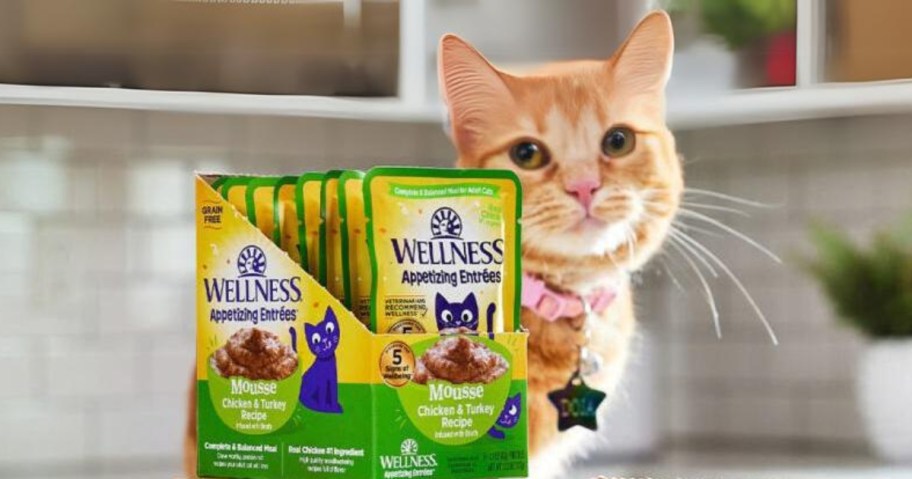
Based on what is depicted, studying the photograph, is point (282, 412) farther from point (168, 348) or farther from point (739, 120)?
point (739, 120)

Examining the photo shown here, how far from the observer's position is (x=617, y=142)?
173cm

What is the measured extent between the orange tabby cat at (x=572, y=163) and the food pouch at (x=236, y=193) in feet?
3.02

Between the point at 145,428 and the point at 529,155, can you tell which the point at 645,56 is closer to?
the point at 529,155

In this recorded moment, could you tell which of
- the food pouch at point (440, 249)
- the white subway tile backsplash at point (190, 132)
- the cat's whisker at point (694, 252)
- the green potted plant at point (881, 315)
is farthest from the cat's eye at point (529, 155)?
the food pouch at point (440, 249)

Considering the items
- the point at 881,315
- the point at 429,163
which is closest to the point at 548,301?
the point at 429,163

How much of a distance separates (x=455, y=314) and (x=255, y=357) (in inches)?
5.4

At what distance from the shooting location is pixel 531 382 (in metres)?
1.64

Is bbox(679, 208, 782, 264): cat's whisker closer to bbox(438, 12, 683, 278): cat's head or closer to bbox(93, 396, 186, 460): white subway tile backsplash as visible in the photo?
bbox(438, 12, 683, 278): cat's head

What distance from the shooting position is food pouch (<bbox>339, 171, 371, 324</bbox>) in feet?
2.45

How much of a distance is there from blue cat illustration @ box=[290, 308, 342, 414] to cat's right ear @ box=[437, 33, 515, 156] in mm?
1006

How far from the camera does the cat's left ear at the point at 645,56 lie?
1.76 metres

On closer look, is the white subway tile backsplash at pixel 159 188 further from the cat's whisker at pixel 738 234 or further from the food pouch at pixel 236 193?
the food pouch at pixel 236 193

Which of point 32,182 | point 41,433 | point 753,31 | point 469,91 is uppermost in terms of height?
point 753,31

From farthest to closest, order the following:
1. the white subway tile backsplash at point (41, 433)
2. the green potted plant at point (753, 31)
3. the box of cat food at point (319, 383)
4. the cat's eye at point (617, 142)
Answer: the green potted plant at point (753, 31)
the cat's eye at point (617, 142)
the white subway tile backsplash at point (41, 433)
the box of cat food at point (319, 383)
